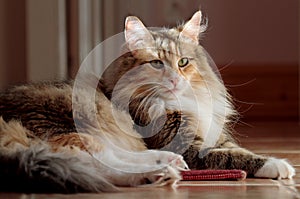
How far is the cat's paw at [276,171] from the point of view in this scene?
1.59 m

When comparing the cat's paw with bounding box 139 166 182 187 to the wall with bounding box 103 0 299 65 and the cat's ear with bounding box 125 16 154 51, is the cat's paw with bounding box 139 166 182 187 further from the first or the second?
the wall with bounding box 103 0 299 65

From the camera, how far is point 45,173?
4.23ft

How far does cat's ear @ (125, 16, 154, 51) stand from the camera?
5.70 ft

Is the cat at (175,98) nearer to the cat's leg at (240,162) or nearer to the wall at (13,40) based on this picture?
the cat's leg at (240,162)

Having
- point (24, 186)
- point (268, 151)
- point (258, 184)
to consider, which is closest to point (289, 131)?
point (268, 151)

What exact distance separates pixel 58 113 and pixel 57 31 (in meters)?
1.25

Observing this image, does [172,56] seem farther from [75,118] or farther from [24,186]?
[24,186]

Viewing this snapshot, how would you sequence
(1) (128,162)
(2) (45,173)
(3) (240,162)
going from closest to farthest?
(2) (45,173)
(1) (128,162)
(3) (240,162)

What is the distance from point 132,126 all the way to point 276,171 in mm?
341

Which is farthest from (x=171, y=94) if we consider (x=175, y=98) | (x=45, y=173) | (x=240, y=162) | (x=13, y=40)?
(x=13, y=40)

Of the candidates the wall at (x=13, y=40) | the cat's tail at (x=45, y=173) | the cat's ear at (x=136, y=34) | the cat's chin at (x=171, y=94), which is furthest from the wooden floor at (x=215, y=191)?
the wall at (x=13, y=40)

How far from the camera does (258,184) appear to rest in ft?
4.92

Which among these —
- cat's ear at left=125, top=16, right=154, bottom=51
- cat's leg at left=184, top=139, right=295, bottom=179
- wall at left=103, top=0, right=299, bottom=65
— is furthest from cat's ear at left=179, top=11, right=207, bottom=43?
wall at left=103, top=0, right=299, bottom=65

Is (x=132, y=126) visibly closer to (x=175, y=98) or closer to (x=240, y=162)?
(x=175, y=98)
